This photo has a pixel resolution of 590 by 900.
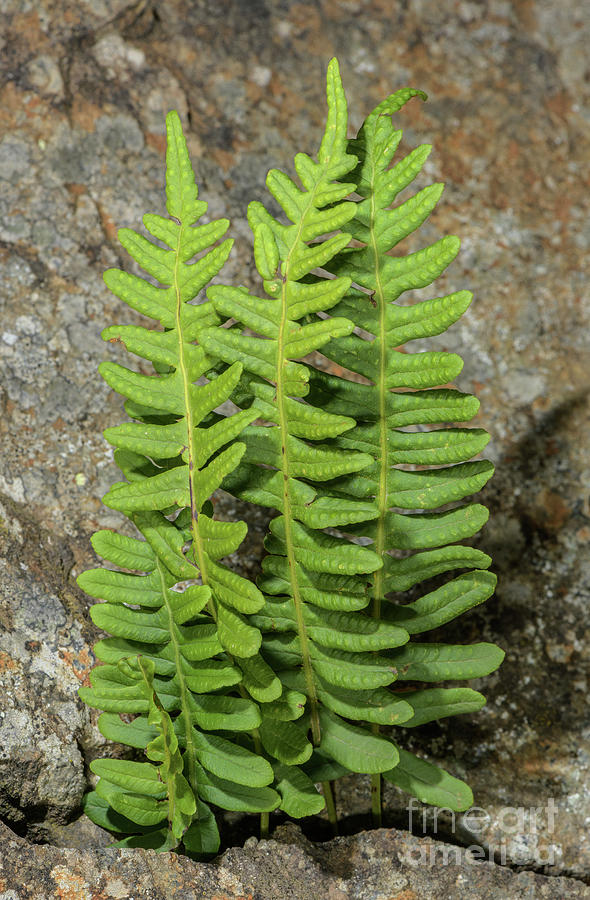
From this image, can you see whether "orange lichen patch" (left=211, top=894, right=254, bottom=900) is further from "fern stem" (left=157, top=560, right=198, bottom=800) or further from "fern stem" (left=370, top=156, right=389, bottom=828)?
"fern stem" (left=370, top=156, right=389, bottom=828)

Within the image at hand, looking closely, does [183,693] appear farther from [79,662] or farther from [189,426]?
[189,426]

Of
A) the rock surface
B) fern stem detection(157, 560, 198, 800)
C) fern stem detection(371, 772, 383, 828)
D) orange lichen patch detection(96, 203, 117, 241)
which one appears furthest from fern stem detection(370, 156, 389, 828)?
orange lichen patch detection(96, 203, 117, 241)

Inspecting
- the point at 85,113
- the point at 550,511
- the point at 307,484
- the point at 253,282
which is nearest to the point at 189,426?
the point at 307,484

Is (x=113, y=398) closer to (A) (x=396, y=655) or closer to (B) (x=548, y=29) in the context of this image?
(A) (x=396, y=655)

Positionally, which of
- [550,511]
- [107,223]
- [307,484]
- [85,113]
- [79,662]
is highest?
[85,113]

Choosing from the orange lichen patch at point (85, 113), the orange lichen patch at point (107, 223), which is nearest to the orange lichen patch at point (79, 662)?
the orange lichen patch at point (107, 223)

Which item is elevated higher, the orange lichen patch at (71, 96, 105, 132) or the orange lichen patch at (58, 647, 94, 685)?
the orange lichen patch at (71, 96, 105, 132)
